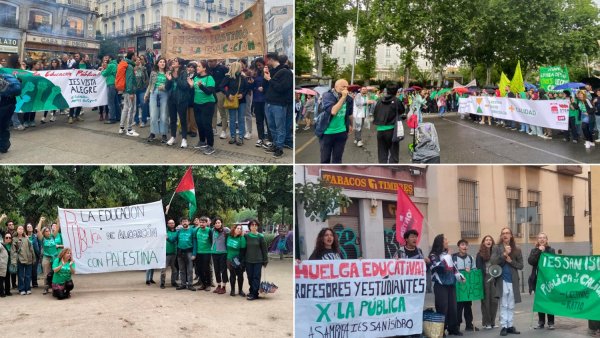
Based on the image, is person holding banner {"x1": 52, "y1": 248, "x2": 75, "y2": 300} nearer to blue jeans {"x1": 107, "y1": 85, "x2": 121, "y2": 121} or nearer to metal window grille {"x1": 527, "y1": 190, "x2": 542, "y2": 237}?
blue jeans {"x1": 107, "y1": 85, "x2": 121, "y2": 121}

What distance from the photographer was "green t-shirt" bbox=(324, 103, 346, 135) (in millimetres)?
8617

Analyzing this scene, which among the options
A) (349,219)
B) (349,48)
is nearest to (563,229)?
(349,219)

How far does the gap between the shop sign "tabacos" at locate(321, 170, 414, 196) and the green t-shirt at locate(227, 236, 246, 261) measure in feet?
7.27

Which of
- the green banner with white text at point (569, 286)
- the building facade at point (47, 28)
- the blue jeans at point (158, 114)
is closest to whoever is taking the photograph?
the green banner with white text at point (569, 286)

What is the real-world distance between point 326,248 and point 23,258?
21.1 feet

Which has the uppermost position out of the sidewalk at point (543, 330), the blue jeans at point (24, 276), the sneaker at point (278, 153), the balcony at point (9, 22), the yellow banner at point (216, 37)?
the balcony at point (9, 22)

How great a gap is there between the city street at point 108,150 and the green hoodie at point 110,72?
153 centimetres

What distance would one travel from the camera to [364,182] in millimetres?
12836

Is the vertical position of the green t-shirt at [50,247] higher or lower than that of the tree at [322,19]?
lower

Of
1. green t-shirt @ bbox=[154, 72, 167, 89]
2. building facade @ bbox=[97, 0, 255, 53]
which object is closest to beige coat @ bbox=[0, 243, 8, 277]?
green t-shirt @ bbox=[154, 72, 167, 89]

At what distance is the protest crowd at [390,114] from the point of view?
863 centimetres

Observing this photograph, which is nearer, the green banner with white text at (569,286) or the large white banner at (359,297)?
the large white banner at (359,297)

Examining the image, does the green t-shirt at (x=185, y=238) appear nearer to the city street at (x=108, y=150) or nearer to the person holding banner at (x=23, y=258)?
the city street at (x=108, y=150)

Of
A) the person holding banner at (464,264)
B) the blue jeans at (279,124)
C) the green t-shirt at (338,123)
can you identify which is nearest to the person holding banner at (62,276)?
the blue jeans at (279,124)
